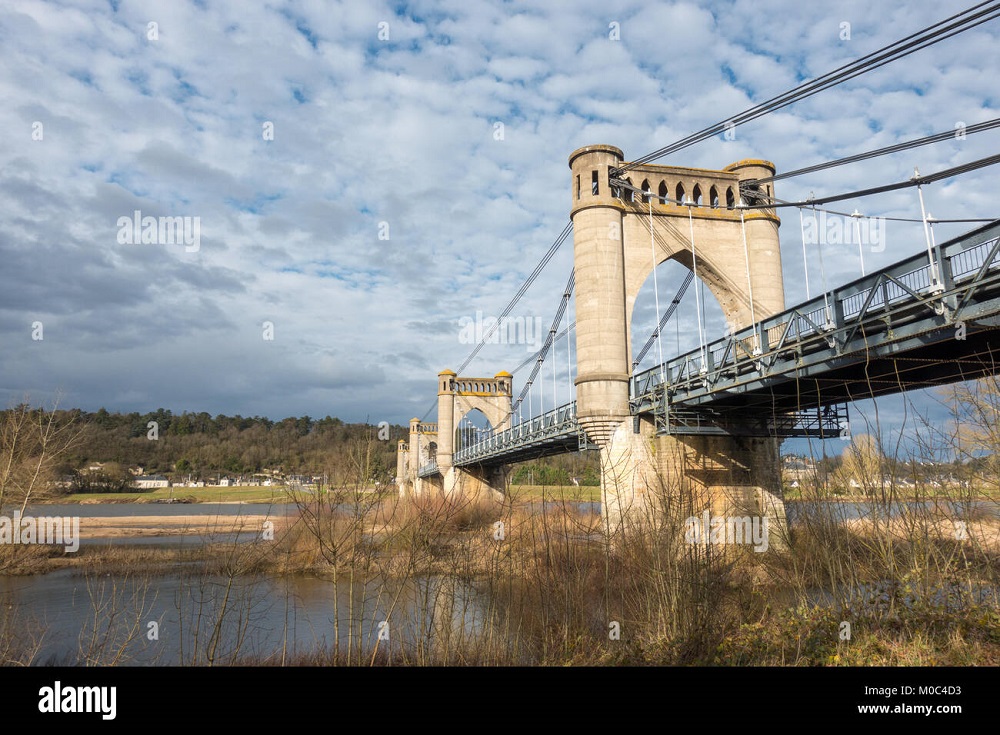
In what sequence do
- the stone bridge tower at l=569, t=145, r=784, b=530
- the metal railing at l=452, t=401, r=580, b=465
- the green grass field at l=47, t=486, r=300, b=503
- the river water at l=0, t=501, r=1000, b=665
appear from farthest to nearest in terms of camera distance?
the green grass field at l=47, t=486, r=300, b=503 → the metal railing at l=452, t=401, r=580, b=465 → the stone bridge tower at l=569, t=145, r=784, b=530 → the river water at l=0, t=501, r=1000, b=665

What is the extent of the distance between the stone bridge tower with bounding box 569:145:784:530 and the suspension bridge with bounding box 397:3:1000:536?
2.0 inches

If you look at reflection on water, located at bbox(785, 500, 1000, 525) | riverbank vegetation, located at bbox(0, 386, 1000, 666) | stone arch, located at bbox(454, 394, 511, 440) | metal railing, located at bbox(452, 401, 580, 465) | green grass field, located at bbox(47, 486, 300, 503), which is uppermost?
stone arch, located at bbox(454, 394, 511, 440)

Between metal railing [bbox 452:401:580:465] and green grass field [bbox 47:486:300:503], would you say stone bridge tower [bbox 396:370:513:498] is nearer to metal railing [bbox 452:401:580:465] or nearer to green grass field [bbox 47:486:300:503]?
metal railing [bbox 452:401:580:465]

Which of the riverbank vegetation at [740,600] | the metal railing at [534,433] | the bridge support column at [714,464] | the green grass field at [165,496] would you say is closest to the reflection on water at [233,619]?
the riverbank vegetation at [740,600]

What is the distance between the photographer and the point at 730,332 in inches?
822

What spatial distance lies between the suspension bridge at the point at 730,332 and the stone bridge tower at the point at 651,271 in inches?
2.0

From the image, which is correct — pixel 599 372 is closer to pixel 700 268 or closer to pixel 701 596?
pixel 700 268

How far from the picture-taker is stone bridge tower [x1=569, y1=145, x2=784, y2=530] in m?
19.8

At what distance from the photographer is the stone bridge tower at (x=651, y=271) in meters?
19.8

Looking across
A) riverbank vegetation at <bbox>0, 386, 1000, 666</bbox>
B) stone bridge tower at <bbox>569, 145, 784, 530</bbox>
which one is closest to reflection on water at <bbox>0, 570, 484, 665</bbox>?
riverbank vegetation at <bbox>0, 386, 1000, 666</bbox>

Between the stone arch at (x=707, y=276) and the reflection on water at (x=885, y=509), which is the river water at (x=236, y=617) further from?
the stone arch at (x=707, y=276)
